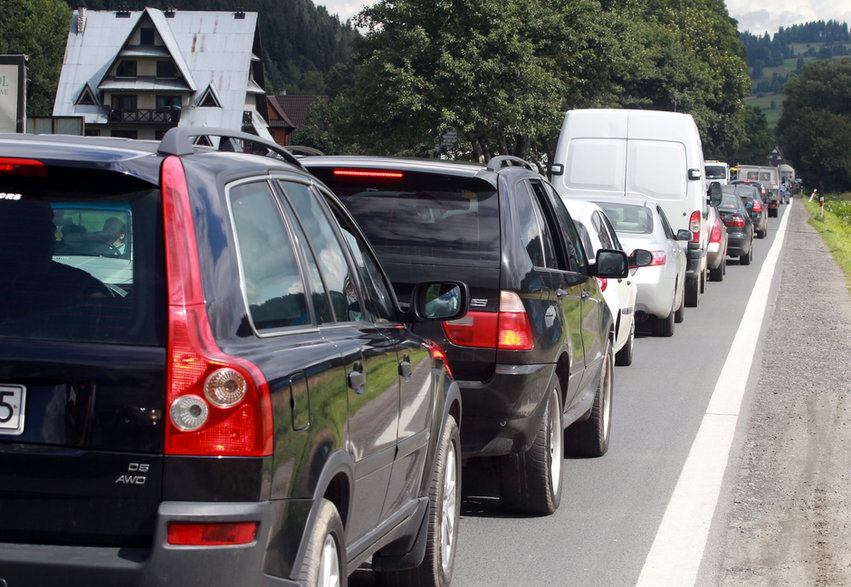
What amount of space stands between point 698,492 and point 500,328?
5.92ft

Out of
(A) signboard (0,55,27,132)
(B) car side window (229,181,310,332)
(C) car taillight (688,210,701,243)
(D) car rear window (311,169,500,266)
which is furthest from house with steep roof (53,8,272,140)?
(B) car side window (229,181,310,332)

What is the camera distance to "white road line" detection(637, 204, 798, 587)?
18.8 ft

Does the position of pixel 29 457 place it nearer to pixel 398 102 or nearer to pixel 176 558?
pixel 176 558

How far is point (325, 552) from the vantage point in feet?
12.0

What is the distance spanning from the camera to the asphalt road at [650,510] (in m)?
5.71

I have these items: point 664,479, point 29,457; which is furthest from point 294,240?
point 664,479

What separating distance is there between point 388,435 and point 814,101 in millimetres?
160016

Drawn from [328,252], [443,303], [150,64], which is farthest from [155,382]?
[150,64]

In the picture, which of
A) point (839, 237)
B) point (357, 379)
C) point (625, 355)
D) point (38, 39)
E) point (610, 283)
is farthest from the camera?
point (38, 39)

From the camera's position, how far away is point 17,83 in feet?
70.8

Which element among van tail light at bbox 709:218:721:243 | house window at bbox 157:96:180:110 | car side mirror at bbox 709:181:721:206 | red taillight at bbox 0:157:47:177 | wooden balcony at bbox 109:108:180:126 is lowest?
van tail light at bbox 709:218:721:243

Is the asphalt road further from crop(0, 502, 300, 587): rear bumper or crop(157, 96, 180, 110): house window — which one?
crop(157, 96, 180, 110): house window

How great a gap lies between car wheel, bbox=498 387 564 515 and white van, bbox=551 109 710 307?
12.4 m

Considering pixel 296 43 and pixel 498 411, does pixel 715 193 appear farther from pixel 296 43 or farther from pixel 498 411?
pixel 296 43
